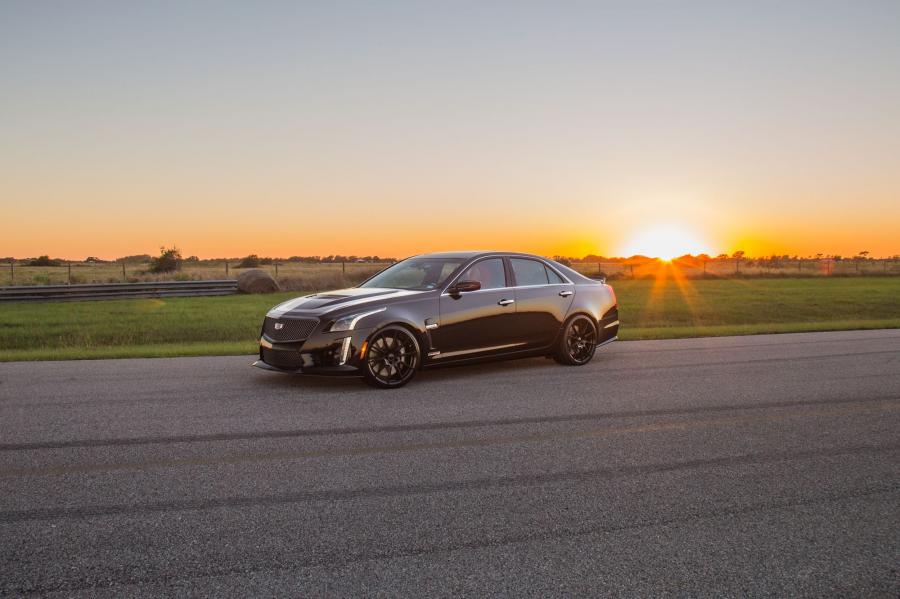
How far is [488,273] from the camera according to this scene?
977 cm

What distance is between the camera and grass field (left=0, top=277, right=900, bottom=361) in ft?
48.0

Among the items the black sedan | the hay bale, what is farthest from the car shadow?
the hay bale

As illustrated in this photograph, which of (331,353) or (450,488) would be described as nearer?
(450,488)

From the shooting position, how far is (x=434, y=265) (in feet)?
32.2

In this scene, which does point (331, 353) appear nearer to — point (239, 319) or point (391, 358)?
point (391, 358)

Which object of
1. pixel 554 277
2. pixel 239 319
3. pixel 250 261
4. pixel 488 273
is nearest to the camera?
pixel 488 273

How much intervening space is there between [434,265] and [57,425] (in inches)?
189

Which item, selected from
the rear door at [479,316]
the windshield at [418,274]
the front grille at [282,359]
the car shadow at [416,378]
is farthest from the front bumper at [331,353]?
the windshield at [418,274]

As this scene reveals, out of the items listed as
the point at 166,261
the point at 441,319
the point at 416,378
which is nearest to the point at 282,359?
the point at 416,378

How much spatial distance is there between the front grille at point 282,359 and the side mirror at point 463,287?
200 centimetres

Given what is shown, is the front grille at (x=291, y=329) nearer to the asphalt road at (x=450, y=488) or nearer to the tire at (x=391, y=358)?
the asphalt road at (x=450, y=488)

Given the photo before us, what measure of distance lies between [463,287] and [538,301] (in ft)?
4.38

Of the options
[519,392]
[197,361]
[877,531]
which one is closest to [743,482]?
[877,531]

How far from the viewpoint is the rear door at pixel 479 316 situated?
29.8 ft
